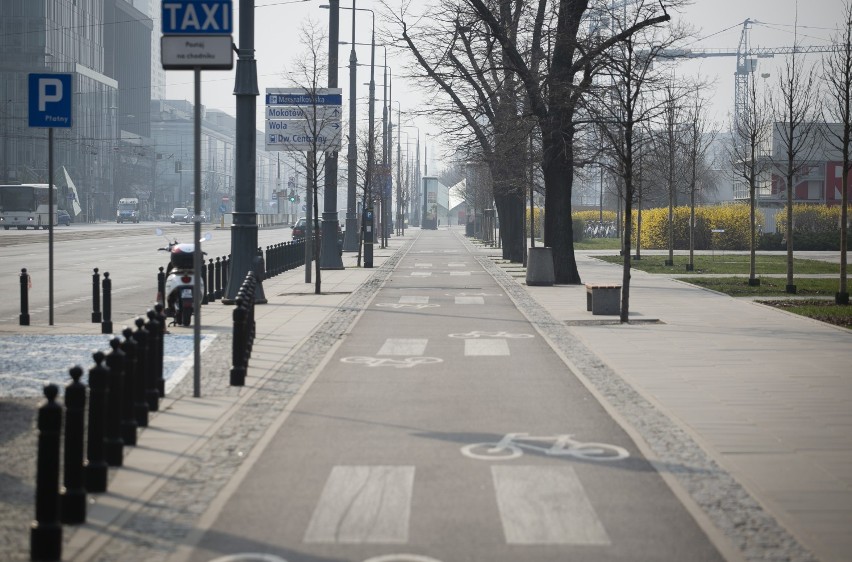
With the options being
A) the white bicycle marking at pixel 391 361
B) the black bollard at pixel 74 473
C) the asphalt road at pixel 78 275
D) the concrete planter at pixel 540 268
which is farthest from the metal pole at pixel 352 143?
the black bollard at pixel 74 473

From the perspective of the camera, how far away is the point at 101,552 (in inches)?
255

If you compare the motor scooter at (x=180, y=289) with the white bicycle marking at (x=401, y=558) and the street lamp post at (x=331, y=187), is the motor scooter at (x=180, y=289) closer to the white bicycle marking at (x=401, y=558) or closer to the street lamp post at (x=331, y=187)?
the white bicycle marking at (x=401, y=558)

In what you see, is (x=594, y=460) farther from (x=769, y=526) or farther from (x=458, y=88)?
(x=458, y=88)

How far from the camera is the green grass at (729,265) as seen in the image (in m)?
39.3

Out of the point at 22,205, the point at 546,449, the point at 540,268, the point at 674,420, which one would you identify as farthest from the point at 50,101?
the point at 22,205

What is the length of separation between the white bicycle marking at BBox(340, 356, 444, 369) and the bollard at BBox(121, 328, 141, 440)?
5.77 m

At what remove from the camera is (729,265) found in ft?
144

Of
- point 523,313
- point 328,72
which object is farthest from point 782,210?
point 523,313

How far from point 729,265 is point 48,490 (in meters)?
39.5

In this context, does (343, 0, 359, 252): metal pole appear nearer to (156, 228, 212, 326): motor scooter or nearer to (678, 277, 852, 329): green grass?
(678, 277, 852, 329): green grass

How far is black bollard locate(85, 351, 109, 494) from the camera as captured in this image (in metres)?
7.84

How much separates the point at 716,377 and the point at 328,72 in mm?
23828

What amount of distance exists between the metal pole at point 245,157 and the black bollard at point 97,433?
589 inches

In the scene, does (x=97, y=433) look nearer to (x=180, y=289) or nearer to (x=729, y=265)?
(x=180, y=289)
